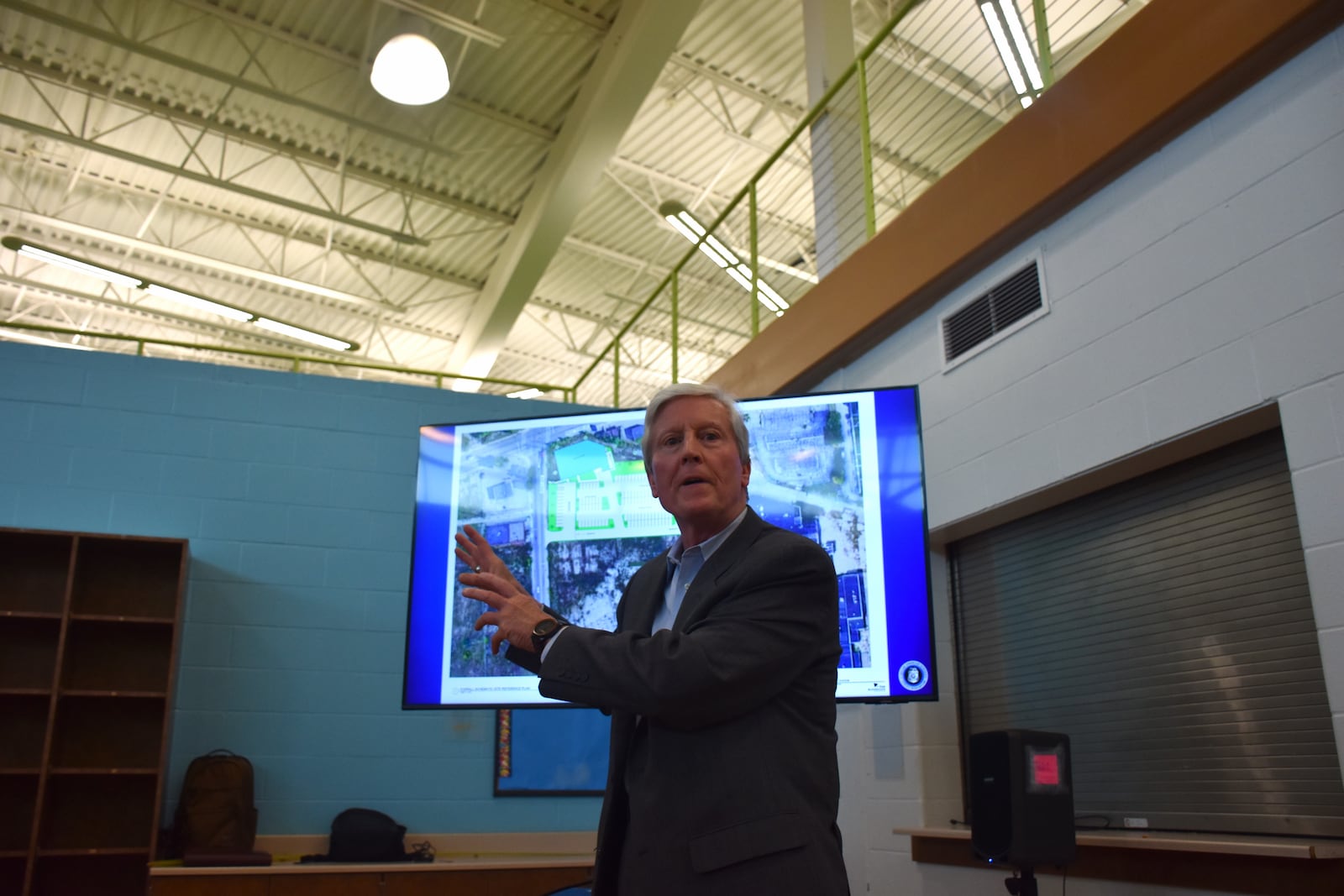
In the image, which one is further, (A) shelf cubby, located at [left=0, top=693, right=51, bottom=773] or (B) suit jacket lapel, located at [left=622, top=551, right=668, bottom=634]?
(A) shelf cubby, located at [left=0, top=693, right=51, bottom=773]

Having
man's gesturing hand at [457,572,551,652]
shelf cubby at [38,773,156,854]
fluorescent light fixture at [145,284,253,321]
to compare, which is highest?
fluorescent light fixture at [145,284,253,321]

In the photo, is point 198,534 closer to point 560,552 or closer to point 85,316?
point 560,552

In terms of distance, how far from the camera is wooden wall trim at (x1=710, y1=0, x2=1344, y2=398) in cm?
264

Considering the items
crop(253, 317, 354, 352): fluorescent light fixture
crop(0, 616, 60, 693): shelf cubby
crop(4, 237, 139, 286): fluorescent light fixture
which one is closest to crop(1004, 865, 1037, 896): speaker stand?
crop(0, 616, 60, 693): shelf cubby

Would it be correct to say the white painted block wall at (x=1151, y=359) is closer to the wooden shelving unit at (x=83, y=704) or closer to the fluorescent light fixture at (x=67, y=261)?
the wooden shelving unit at (x=83, y=704)

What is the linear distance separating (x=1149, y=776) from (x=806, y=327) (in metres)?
2.45

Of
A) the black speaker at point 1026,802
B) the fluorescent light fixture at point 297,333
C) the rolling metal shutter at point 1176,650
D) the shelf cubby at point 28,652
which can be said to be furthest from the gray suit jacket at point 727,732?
the fluorescent light fixture at point 297,333

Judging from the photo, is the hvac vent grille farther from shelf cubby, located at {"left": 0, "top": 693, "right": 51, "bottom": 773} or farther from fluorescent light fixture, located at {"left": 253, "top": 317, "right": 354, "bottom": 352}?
fluorescent light fixture, located at {"left": 253, "top": 317, "right": 354, "bottom": 352}

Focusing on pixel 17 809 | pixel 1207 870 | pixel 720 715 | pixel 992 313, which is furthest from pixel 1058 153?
pixel 17 809

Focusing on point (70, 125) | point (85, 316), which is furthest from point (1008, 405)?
point (85, 316)

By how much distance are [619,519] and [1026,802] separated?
1.54 m

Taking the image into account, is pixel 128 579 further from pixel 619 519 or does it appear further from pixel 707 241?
pixel 707 241

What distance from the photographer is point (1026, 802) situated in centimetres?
267

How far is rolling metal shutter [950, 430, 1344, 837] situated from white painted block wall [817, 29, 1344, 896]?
0.78 ft
